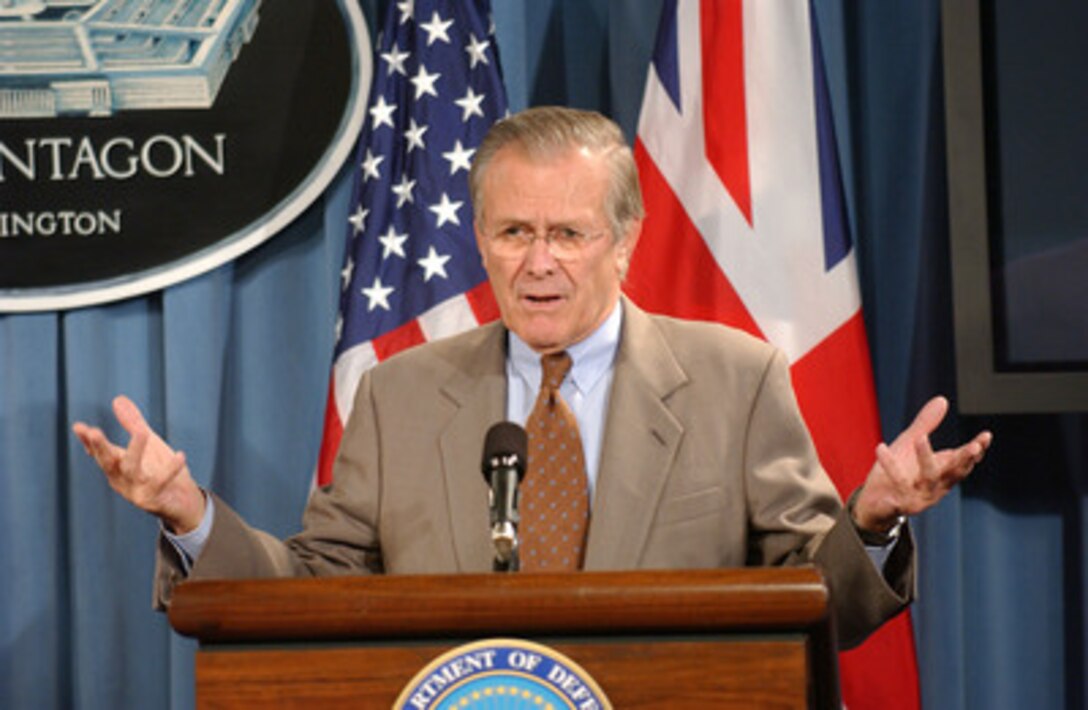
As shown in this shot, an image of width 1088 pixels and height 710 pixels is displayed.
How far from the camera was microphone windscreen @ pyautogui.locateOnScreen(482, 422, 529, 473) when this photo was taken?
170cm

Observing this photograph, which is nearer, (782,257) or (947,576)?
(782,257)

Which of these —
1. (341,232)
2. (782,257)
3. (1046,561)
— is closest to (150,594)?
(341,232)

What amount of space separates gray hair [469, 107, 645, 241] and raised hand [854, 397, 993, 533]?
671 mm

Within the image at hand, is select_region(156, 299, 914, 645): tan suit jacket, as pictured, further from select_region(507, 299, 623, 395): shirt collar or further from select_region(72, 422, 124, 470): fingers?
select_region(72, 422, 124, 470): fingers

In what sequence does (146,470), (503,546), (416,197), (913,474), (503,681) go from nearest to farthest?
(503,681) < (503,546) < (913,474) < (146,470) < (416,197)

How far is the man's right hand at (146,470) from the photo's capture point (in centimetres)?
198

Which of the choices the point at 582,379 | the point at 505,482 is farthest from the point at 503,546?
the point at 582,379

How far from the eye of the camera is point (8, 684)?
373 cm

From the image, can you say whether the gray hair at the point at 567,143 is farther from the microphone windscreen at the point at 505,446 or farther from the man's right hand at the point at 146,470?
the microphone windscreen at the point at 505,446

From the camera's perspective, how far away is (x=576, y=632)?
1.52 m

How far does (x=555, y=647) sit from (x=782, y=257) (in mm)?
1902

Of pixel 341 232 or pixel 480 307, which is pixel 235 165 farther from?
pixel 480 307

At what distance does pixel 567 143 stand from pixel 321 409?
4.98 ft

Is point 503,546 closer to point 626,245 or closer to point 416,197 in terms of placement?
point 626,245
